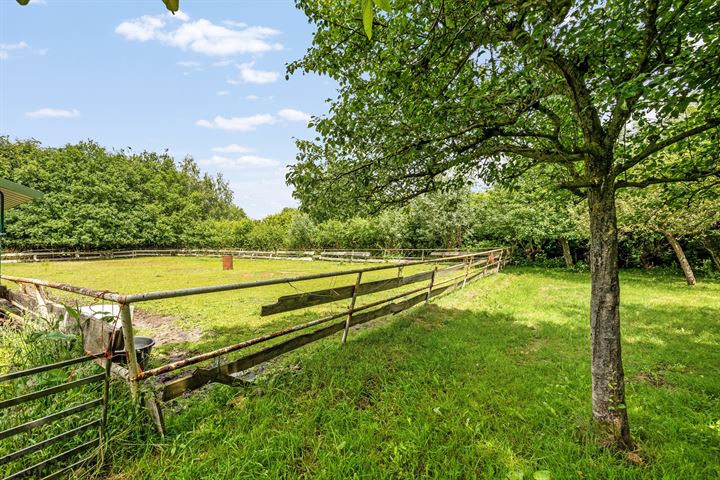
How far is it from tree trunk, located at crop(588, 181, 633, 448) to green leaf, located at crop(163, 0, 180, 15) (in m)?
3.15

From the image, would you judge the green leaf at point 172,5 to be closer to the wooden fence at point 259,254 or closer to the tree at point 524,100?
the tree at point 524,100

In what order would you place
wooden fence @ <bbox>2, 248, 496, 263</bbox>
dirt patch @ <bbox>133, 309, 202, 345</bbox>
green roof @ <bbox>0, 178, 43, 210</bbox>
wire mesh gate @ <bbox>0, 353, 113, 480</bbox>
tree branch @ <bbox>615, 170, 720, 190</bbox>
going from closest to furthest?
wire mesh gate @ <bbox>0, 353, 113, 480</bbox> < tree branch @ <bbox>615, 170, 720, 190</bbox> < green roof @ <bbox>0, 178, 43, 210</bbox> < dirt patch @ <bbox>133, 309, 202, 345</bbox> < wooden fence @ <bbox>2, 248, 496, 263</bbox>

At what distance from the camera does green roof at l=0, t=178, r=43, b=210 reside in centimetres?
511

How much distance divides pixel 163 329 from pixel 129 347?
4.69 metres

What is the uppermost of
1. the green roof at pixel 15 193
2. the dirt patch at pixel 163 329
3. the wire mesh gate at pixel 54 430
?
the green roof at pixel 15 193

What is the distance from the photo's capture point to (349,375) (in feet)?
12.2

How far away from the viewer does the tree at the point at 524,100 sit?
7.74 feet

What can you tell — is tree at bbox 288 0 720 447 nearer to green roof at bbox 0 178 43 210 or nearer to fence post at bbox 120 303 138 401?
fence post at bbox 120 303 138 401

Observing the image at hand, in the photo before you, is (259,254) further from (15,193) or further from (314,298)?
(314,298)

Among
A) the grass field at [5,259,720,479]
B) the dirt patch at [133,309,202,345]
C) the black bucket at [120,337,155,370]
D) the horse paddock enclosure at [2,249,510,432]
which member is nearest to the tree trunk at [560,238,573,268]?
the horse paddock enclosure at [2,249,510,432]

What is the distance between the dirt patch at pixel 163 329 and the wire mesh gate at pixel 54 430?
3165mm

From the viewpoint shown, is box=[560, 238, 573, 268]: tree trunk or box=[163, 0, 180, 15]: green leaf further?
box=[560, 238, 573, 268]: tree trunk

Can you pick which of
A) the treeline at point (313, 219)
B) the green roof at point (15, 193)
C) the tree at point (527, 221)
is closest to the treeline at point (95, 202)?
the treeline at point (313, 219)

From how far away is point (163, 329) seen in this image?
633cm
